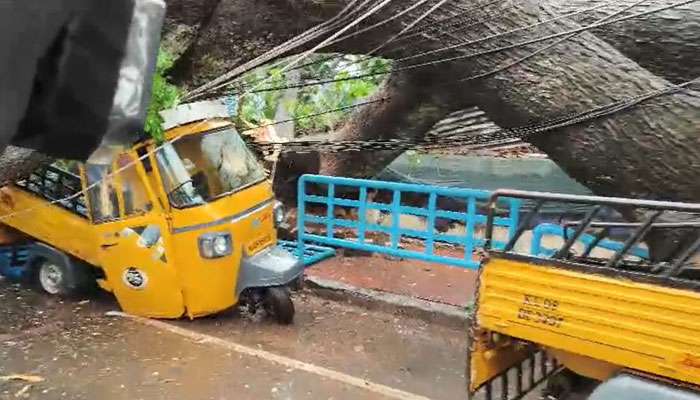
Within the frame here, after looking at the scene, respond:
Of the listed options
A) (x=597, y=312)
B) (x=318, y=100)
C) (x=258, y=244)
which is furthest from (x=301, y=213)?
(x=597, y=312)

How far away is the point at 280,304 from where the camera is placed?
7070 mm

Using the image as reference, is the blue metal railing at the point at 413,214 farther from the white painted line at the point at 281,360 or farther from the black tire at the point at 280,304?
the white painted line at the point at 281,360

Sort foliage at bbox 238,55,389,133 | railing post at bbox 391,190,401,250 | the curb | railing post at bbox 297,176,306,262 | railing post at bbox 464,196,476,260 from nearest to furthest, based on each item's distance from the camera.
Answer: railing post at bbox 464,196,476,260
the curb
railing post at bbox 391,190,401,250
railing post at bbox 297,176,306,262
foliage at bbox 238,55,389,133

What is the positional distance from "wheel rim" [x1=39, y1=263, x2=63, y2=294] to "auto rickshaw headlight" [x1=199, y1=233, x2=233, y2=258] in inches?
77.0

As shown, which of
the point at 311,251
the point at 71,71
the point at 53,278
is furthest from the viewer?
the point at 311,251

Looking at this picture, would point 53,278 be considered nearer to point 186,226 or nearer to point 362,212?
point 186,226

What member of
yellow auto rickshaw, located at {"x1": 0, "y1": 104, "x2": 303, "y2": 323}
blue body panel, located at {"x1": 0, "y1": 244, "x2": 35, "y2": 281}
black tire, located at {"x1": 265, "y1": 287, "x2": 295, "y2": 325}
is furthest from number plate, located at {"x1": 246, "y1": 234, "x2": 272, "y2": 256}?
blue body panel, located at {"x1": 0, "y1": 244, "x2": 35, "y2": 281}

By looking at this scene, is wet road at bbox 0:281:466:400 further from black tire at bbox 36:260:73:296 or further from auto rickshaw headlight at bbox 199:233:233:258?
auto rickshaw headlight at bbox 199:233:233:258

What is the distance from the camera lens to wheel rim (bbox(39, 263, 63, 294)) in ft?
25.9

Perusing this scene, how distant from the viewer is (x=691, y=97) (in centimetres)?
478

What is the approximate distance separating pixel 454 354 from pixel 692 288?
3.61m

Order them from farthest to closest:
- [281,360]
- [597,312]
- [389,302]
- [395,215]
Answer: [395,215]
[389,302]
[281,360]
[597,312]

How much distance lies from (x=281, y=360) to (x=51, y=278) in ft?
10.5

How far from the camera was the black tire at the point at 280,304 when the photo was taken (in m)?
7.08
